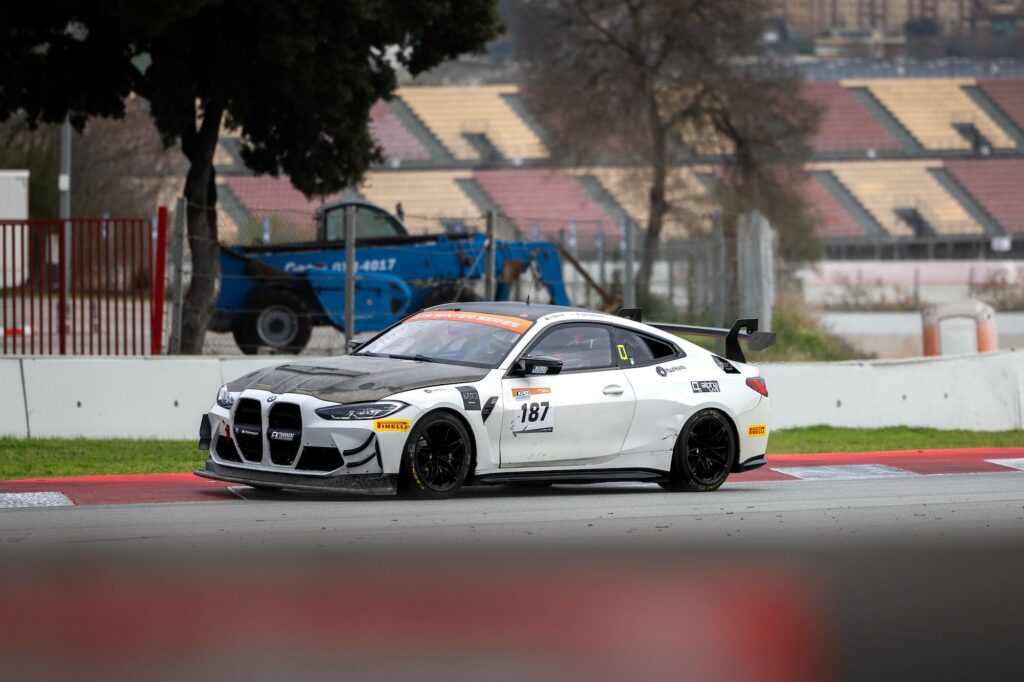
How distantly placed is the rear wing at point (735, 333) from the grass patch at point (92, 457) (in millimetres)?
3914

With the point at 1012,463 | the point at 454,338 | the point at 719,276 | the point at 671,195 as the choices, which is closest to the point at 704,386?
the point at 454,338

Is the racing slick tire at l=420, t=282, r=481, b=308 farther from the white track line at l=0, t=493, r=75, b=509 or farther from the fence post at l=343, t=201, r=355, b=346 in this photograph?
the white track line at l=0, t=493, r=75, b=509

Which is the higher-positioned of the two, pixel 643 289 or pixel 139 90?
pixel 139 90

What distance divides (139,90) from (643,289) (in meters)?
7.01

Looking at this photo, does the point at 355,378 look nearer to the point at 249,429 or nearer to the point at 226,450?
the point at 249,429

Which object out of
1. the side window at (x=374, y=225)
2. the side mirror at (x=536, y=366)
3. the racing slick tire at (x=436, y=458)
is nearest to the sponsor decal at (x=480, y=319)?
the side mirror at (x=536, y=366)

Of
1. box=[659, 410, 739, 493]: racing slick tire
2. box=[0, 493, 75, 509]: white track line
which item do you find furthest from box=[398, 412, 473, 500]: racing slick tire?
box=[0, 493, 75, 509]: white track line

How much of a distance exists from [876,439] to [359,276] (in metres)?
7.64

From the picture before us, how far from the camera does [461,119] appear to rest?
204 ft

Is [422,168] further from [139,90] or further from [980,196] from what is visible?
[139,90]

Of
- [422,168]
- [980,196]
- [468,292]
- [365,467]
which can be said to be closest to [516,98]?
[422,168]

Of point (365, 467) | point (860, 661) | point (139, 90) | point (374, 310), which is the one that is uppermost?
point (139, 90)

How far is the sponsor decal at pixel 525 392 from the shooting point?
10.5 m

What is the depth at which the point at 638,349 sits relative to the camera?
38.1 ft
